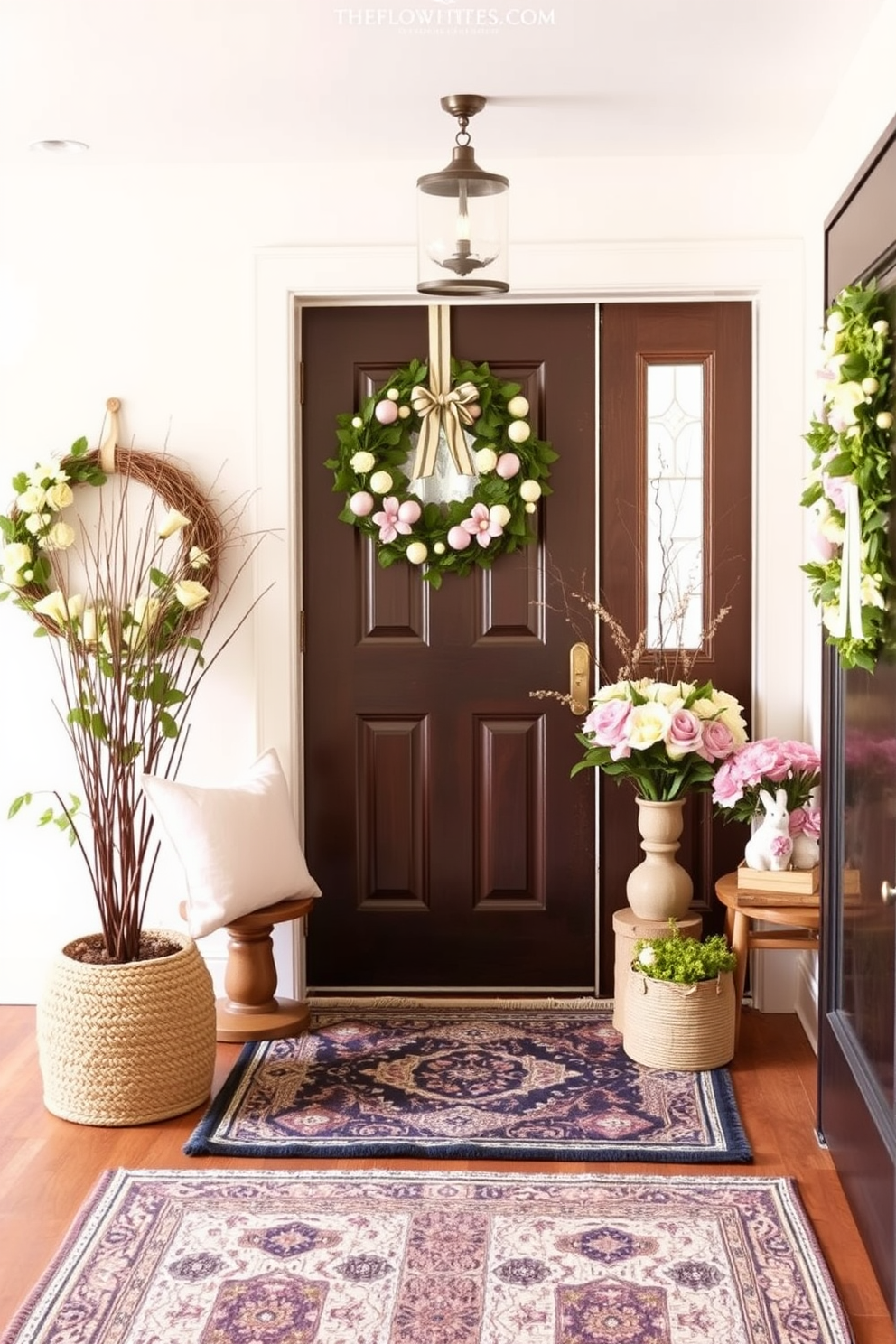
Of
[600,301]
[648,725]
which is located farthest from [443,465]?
[648,725]

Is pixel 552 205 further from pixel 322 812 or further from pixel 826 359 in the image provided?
pixel 322 812

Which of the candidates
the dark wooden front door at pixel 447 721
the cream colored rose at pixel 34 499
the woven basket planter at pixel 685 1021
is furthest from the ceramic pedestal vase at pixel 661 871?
the cream colored rose at pixel 34 499

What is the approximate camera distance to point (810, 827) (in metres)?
3.60

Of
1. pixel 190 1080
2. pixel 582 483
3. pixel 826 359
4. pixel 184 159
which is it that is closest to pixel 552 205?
pixel 582 483

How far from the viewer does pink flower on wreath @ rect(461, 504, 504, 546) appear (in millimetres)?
3963

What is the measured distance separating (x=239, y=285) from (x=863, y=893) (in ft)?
7.90

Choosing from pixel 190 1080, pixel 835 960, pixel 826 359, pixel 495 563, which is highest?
pixel 826 359

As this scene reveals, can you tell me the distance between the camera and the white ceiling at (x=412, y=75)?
2850 millimetres

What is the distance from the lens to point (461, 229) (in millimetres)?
3225

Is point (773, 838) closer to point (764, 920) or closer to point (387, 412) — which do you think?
point (764, 920)

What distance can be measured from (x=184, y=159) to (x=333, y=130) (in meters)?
0.50

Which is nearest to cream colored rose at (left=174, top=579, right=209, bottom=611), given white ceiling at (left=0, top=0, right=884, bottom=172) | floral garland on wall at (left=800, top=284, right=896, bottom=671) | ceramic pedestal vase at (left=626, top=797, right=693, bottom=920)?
white ceiling at (left=0, top=0, right=884, bottom=172)

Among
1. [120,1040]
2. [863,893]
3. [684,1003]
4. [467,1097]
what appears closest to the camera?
[863,893]

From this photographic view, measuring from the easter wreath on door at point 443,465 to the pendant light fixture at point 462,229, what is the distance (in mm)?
736
